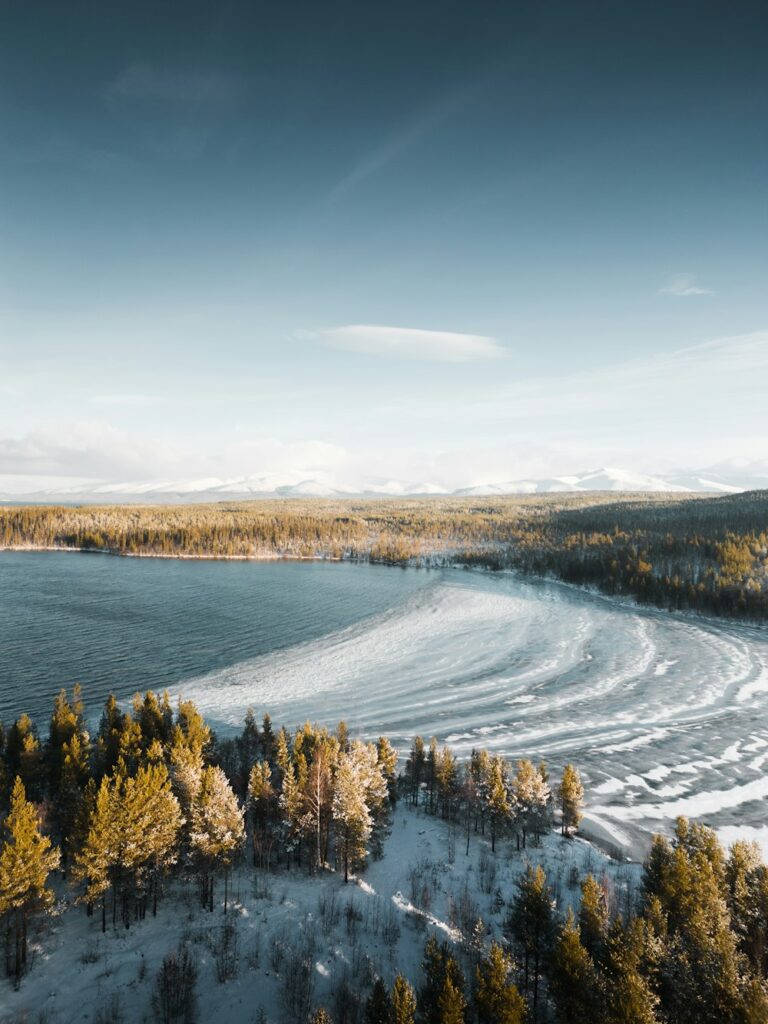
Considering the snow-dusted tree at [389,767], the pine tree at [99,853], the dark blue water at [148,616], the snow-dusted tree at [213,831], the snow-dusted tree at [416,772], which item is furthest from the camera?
the dark blue water at [148,616]

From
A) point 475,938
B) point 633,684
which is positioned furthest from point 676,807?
point 633,684

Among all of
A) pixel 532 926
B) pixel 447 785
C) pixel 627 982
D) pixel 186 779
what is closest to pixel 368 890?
pixel 532 926

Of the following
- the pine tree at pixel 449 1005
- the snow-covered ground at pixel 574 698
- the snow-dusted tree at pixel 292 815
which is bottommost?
the snow-covered ground at pixel 574 698

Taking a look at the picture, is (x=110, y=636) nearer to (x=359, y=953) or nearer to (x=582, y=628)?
(x=359, y=953)

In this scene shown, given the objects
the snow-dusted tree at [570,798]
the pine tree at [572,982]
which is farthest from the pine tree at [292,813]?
the snow-dusted tree at [570,798]

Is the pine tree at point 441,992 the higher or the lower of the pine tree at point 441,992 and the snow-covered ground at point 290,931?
the higher

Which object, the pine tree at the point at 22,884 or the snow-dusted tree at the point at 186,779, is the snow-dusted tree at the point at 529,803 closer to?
the snow-dusted tree at the point at 186,779

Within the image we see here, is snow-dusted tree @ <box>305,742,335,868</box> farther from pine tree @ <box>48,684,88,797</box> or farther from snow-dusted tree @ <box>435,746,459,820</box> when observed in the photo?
pine tree @ <box>48,684,88,797</box>

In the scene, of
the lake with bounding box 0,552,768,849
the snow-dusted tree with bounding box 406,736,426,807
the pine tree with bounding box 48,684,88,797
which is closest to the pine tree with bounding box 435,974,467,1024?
the snow-dusted tree with bounding box 406,736,426,807
